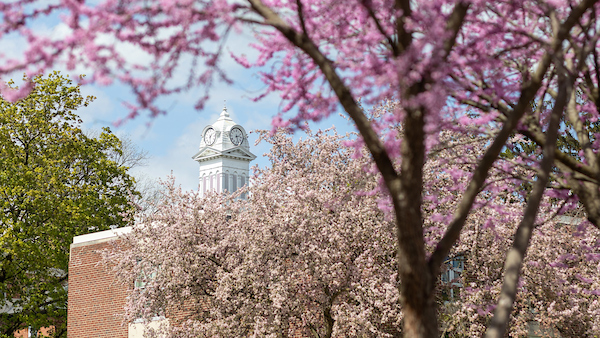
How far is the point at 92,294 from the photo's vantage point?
27.0 m

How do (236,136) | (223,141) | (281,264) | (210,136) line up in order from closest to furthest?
(281,264)
(223,141)
(236,136)
(210,136)

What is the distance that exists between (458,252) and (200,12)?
13181 mm

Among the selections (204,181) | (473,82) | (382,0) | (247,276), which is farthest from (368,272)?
(204,181)

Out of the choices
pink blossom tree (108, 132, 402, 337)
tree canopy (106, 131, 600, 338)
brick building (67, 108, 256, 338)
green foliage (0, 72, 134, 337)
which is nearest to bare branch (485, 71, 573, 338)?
tree canopy (106, 131, 600, 338)

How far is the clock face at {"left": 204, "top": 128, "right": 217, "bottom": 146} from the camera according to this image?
9419 centimetres

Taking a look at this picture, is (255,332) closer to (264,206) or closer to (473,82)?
(264,206)

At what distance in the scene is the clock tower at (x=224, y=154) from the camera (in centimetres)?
9238

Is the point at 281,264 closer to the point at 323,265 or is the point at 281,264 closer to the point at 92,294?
the point at 323,265

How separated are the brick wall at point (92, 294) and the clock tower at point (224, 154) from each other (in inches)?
2491

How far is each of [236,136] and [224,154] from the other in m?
3.32

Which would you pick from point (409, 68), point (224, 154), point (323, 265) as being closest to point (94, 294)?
point (323, 265)

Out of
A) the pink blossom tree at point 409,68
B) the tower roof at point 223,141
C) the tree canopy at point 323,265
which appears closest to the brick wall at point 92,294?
the tree canopy at point 323,265

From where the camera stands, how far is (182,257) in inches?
671

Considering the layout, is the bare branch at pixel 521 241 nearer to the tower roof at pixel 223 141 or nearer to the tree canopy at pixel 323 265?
the tree canopy at pixel 323 265
